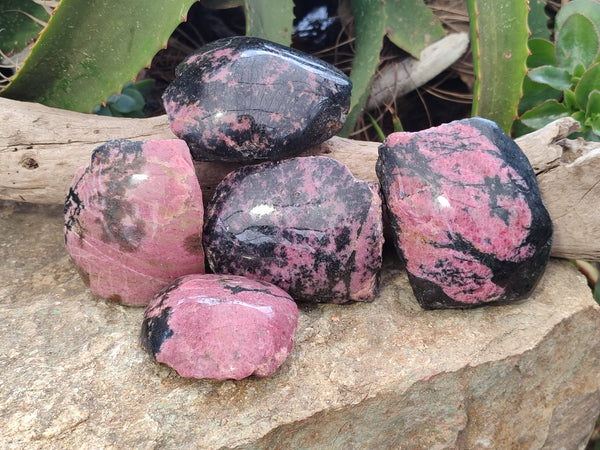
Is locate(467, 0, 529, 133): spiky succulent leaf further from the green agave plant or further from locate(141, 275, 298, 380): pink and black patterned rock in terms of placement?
locate(141, 275, 298, 380): pink and black patterned rock

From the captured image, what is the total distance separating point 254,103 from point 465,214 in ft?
1.32

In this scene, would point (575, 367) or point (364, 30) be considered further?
point (364, 30)

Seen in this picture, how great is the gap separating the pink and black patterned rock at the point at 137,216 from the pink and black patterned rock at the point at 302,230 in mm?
60

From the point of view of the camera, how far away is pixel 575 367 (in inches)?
48.8

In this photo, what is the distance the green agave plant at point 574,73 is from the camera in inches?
55.7

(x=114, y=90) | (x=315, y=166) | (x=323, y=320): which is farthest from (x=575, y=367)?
(x=114, y=90)

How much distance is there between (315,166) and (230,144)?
0.15 m

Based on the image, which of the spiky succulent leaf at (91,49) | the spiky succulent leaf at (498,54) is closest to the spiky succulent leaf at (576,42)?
the spiky succulent leaf at (498,54)

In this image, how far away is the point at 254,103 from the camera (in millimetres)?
1116

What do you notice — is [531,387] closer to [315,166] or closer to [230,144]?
[315,166]

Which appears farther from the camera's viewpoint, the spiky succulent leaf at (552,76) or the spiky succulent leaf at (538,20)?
the spiky succulent leaf at (538,20)

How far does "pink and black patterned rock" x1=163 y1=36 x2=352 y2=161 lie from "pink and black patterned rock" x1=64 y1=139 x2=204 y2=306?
0.06 m

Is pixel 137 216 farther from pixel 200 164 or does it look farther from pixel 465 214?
pixel 465 214

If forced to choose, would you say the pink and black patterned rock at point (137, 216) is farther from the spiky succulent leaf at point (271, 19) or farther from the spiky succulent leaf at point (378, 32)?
the spiky succulent leaf at point (378, 32)
